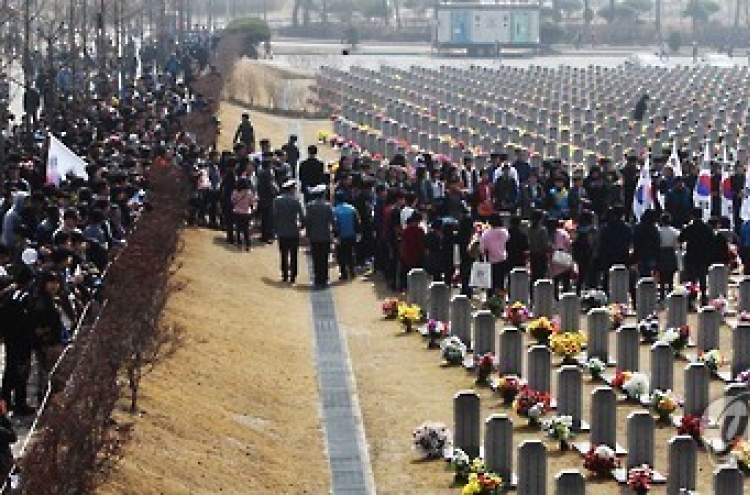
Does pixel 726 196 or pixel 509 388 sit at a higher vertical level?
pixel 726 196

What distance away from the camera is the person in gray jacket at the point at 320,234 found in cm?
3070

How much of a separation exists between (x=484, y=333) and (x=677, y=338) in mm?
2583

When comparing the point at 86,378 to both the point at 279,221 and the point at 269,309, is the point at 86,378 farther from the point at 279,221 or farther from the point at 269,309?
the point at 279,221

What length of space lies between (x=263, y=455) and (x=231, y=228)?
13.1 meters

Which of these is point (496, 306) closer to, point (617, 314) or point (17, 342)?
point (617, 314)

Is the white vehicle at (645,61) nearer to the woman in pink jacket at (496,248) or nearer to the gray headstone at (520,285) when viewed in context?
the woman in pink jacket at (496,248)

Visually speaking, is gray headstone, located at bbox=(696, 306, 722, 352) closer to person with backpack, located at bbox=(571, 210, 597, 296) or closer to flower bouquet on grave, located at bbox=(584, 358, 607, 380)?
flower bouquet on grave, located at bbox=(584, 358, 607, 380)

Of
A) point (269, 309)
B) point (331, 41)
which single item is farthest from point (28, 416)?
point (331, 41)

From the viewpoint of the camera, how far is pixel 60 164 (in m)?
28.0

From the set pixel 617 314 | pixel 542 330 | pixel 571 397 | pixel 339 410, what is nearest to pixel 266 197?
pixel 617 314

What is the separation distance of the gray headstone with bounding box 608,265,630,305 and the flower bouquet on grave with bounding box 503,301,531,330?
150 cm

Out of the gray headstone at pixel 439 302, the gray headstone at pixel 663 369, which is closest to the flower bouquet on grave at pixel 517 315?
the gray headstone at pixel 439 302

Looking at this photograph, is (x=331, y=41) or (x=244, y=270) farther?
(x=331, y=41)

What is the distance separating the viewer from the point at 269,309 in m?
28.8
